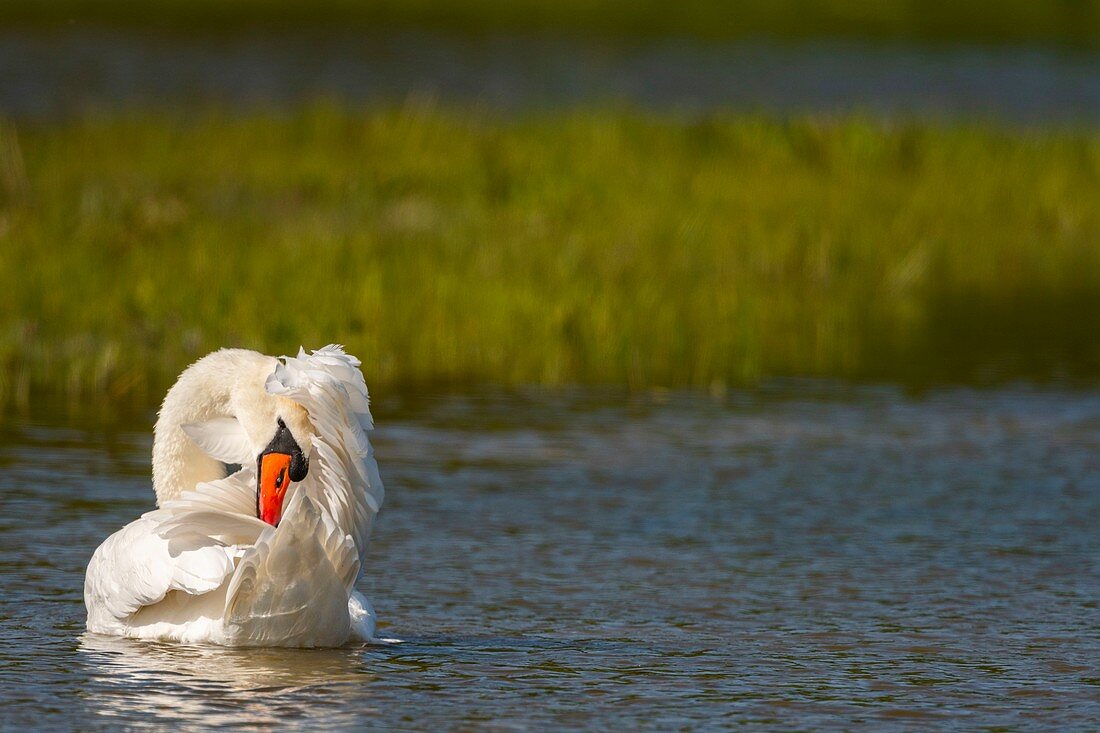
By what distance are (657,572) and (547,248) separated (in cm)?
813

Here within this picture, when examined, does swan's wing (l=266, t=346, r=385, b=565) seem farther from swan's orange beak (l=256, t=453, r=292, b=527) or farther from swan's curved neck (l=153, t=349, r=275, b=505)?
swan's curved neck (l=153, t=349, r=275, b=505)

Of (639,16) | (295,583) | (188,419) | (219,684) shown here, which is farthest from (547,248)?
(639,16)

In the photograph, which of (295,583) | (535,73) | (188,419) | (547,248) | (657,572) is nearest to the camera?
Answer: (295,583)

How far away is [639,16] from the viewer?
4922 cm

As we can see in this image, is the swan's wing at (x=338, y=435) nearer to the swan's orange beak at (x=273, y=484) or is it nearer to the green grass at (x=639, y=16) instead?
the swan's orange beak at (x=273, y=484)

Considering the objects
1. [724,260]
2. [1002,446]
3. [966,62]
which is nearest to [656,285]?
[724,260]

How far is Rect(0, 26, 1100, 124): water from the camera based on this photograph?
30156mm

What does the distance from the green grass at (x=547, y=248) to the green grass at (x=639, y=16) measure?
64.3ft

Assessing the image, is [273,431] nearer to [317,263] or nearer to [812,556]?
[812,556]

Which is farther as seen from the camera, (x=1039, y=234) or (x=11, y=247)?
(x=1039, y=234)

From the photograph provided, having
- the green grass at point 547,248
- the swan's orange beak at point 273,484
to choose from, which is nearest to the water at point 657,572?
the swan's orange beak at point 273,484

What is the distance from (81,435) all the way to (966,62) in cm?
2951

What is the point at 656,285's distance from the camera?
16719 mm

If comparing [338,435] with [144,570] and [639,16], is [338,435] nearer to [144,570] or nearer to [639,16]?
[144,570]
